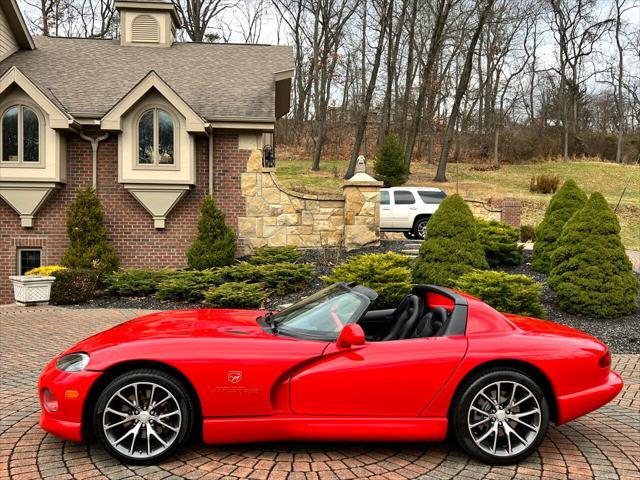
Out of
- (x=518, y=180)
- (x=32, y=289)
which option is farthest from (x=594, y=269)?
(x=518, y=180)

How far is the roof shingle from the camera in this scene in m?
14.0

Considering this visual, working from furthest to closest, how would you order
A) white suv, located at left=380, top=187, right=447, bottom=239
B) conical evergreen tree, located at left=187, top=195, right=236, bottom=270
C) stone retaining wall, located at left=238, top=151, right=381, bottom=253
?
white suv, located at left=380, top=187, right=447, bottom=239 → stone retaining wall, located at left=238, top=151, right=381, bottom=253 → conical evergreen tree, located at left=187, top=195, right=236, bottom=270

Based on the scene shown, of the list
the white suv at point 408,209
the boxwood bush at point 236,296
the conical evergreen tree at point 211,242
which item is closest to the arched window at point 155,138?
the conical evergreen tree at point 211,242

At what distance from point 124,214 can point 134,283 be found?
3.17 metres

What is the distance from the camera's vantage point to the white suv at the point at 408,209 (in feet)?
55.6

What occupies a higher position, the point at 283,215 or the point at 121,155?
the point at 121,155

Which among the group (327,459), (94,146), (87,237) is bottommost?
(327,459)

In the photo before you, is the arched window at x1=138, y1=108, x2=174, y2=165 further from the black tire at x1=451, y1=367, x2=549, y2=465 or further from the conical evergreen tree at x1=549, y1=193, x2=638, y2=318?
the black tire at x1=451, y1=367, x2=549, y2=465

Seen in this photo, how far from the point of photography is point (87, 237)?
12.9 m

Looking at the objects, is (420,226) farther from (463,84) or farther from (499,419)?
(499,419)

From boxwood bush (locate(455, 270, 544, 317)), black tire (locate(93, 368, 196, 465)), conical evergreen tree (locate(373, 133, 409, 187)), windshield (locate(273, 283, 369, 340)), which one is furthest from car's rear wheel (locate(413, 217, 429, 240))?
black tire (locate(93, 368, 196, 465))

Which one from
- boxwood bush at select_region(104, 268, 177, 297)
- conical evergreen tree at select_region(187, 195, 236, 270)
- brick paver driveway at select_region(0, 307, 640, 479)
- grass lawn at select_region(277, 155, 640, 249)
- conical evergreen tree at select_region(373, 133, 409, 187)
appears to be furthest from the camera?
conical evergreen tree at select_region(373, 133, 409, 187)

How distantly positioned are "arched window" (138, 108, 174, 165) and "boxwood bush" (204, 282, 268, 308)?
4669mm

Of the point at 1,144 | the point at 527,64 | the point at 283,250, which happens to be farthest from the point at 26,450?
the point at 527,64
